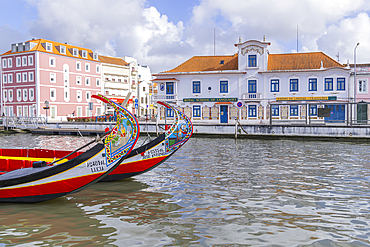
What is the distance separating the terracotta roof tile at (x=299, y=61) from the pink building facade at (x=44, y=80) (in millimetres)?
34759

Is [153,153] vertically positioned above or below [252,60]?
below

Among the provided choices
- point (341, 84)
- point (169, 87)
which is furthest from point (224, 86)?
point (341, 84)

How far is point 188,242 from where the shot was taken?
6.44m

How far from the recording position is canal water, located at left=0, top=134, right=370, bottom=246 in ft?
21.7

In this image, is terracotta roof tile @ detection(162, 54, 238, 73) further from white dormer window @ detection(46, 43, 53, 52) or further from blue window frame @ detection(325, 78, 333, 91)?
white dormer window @ detection(46, 43, 53, 52)

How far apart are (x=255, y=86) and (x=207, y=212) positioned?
118 ft

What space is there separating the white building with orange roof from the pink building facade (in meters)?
24.6

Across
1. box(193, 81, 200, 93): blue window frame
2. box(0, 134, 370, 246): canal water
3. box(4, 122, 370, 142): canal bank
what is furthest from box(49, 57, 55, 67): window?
box(0, 134, 370, 246): canal water

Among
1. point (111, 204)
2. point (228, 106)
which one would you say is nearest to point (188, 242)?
point (111, 204)

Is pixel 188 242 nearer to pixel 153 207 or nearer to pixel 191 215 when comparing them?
pixel 191 215

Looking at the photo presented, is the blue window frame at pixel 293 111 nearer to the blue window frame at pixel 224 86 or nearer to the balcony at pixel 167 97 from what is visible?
the blue window frame at pixel 224 86

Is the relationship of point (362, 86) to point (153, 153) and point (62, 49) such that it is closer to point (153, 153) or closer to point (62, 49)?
point (153, 153)

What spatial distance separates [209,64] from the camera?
44906mm

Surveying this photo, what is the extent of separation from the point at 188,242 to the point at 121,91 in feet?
255
